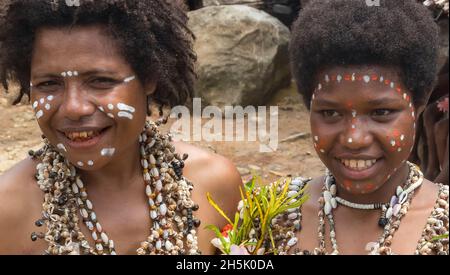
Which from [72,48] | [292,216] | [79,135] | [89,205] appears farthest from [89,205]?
[292,216]

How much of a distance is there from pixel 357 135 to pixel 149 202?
1034mm

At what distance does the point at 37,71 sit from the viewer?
105 inches

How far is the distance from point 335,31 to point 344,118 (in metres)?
0.30

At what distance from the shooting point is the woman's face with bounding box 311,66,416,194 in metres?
2.38

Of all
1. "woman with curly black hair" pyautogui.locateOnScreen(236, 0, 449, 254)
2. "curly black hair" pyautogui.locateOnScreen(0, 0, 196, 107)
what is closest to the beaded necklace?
"curly black hair" pyautogui.locateOnScreen(0, 0, 196, 107)

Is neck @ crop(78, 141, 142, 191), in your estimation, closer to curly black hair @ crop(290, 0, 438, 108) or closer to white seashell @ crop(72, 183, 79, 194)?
white seashell @ crop(72, 183, 79, 194)

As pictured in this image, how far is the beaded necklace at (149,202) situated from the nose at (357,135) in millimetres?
883

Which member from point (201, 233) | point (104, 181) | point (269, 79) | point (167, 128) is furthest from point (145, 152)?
point (269, 79)

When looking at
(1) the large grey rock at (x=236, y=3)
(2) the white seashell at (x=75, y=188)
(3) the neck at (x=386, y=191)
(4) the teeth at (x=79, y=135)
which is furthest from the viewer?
(1) the large grey rock at (x=236, y=3)

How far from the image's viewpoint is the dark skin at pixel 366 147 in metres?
2.39

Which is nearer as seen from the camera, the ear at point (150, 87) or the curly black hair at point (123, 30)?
the curly black hair at point (123, 30)

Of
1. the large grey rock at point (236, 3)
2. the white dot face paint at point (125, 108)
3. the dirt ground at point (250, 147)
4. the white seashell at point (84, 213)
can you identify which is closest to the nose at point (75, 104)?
the white dot face paint at point (125, 108)

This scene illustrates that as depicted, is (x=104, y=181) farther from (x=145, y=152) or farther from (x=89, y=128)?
(x=89, y=128)

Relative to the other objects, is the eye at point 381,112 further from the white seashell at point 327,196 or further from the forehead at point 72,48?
the forehead at point 72,48
